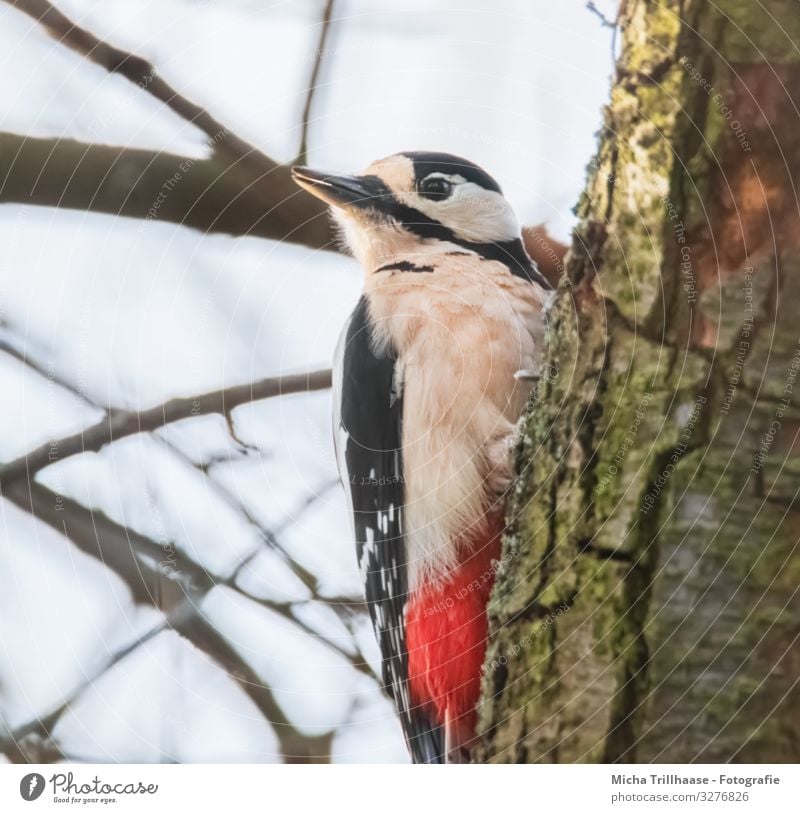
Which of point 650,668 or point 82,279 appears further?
point 82,279

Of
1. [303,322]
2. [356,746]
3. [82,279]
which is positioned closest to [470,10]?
[303,322]

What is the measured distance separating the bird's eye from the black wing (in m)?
0.13

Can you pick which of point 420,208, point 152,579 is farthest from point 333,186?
point 152,579

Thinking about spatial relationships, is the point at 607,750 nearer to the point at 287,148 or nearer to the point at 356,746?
the point at 356,746

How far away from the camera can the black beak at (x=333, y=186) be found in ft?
2.64

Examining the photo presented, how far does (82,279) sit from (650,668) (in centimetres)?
64

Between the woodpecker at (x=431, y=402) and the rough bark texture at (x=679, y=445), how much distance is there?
0.53 feet

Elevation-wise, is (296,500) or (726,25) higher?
(726,25)

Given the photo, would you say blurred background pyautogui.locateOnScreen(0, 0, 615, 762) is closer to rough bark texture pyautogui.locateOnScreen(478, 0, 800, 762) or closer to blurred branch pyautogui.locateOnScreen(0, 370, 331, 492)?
blurred branch pyautogui.locateOnScreen(0, 370, 331, 492)

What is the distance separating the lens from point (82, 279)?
0.82 meters

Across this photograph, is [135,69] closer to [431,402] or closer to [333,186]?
[333,186]

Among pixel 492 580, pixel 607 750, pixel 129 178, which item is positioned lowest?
pixel 607 750

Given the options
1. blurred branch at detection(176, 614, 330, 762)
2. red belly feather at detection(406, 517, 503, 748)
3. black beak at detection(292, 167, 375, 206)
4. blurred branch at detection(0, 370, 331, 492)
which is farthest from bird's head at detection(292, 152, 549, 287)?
blurred branch at detection(176, 614, 330, 762)

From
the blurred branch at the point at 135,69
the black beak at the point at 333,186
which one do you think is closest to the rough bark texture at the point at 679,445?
the black beak at the point at 333,186
